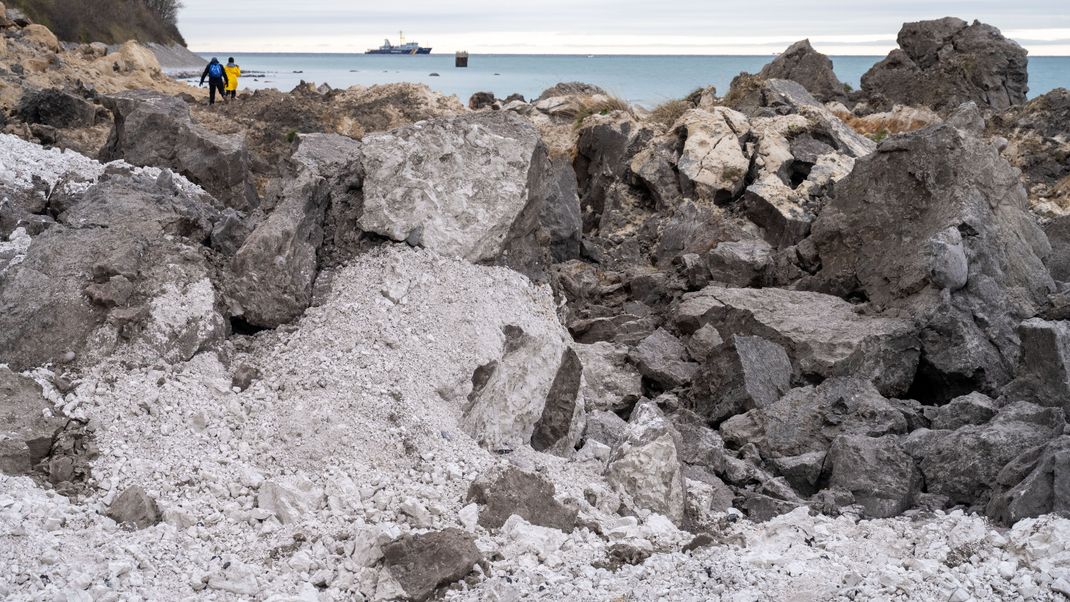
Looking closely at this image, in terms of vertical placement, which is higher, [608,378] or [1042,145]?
[1042,145]

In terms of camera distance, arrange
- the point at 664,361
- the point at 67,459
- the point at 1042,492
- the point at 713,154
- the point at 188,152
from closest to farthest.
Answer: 1. the point at 67,459
2. the point at 1042,492
3. the point at 664,361
4. the point at 188,152
5. the point at 713,154

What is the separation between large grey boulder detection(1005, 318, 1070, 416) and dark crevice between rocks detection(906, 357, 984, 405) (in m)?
1.00

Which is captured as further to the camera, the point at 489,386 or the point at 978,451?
the point at 489,386

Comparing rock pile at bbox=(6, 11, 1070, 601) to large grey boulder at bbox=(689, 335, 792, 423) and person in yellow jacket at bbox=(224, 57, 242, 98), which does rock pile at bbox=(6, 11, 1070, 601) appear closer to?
large grey boulder at bbox=(689, 335, 792, 423)

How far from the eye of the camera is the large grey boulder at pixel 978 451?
678 centimetres

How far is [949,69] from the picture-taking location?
2592 cm

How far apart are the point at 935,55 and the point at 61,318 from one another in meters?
25.0

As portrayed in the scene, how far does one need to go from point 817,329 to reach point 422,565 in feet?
18.6

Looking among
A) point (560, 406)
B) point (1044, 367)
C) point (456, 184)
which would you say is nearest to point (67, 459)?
point (560, 406)

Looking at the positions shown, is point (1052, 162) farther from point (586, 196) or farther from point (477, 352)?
point (477, 352)

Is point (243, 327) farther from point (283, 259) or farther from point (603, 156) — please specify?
point (603, 156)

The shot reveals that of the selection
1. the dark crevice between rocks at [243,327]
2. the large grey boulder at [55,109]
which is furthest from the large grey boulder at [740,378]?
the large grey boulder at [55,109]

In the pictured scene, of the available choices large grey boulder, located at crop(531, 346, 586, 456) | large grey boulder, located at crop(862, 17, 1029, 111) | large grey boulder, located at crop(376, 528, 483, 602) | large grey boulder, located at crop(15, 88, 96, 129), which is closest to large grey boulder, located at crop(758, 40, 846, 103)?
large grey boulder, located at crop(862, 17, 1029, 111)

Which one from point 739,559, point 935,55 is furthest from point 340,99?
point 739,559
